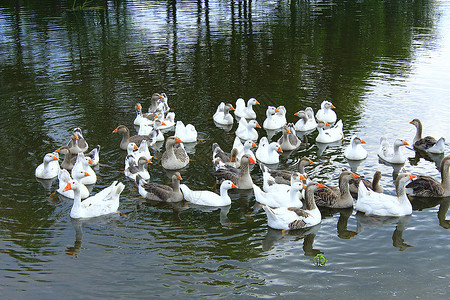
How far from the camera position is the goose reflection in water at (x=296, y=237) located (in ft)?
37.2

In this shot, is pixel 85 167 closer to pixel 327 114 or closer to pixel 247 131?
pixel 247 131

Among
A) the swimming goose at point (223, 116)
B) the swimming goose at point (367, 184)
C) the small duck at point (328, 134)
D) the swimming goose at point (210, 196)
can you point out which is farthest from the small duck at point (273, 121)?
the swimming goose at point (210, 196)

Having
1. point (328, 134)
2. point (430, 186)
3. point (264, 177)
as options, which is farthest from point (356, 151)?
point (264, 177)

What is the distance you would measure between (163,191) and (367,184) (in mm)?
5451

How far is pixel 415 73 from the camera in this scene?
25.5 meters

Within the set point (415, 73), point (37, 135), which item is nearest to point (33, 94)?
point (37, 135)

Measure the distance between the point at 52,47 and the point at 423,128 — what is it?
2284 centimetres

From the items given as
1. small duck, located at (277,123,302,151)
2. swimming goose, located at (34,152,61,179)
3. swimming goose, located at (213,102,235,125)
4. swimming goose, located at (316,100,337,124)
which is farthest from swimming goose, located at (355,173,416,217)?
swimming goose, located at (34,152,61,179)

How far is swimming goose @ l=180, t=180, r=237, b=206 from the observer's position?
13.3 meters

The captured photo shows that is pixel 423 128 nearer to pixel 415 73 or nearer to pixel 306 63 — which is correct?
pixel 415 73

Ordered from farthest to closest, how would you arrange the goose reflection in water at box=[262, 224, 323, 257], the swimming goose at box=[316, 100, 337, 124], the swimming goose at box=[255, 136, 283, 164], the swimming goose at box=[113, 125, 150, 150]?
the swimming goose at box=[316, 100, 337, 124], the swimming goose at box=[113, 125, 150, 150], the swimming goose at box=[255, 136, 283, 164], the goose reflection in water at box=[262, 224, 323, 257]

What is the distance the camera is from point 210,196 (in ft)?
43.8

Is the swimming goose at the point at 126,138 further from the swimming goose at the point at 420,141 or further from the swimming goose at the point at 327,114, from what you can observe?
the swimming goose at the point at 420,141

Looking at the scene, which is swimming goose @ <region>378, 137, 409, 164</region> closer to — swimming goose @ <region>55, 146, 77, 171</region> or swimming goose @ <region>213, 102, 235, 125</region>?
swimming goose @ <region>213, 102, 235, 125</region>
